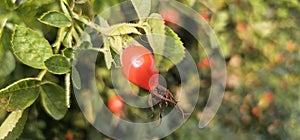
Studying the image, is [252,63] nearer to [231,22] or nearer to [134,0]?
[231,22]

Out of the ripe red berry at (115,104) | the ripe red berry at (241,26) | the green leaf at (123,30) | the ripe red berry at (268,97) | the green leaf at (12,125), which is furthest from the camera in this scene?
the ripe red berry at (268,97)

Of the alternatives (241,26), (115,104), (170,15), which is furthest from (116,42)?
(241,26)

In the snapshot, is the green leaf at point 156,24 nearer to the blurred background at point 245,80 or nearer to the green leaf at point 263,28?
the blurred background at point 245,80

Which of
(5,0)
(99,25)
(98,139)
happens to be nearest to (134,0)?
(99,25)

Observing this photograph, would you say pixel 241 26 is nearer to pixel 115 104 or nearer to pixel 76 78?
pixel 115 104

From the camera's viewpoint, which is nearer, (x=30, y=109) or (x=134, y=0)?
(x=134, y=0)

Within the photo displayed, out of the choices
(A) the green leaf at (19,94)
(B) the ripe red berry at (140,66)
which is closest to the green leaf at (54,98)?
(A) the green leaf at (19,94)

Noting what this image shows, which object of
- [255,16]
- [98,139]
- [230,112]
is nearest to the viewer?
[98,139]
